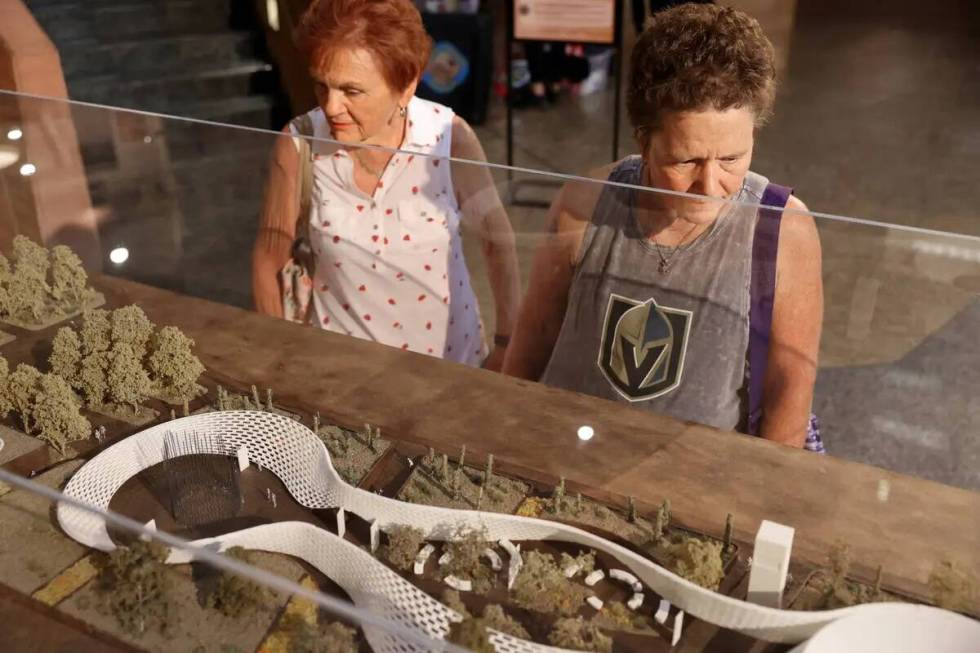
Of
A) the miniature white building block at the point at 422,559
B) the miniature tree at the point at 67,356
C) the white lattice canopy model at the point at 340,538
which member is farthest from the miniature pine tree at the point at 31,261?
the miniature white building block at the point at 422,559

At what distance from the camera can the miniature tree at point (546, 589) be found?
5.53 ft

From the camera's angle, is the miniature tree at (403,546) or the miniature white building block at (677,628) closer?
the miniature white building block at (677,628)

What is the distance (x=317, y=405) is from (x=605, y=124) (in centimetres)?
628

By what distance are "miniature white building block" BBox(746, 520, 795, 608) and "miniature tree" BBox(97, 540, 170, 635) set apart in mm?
997

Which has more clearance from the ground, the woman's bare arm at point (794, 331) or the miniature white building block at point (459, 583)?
the woman's bare arm at point (794, 331)

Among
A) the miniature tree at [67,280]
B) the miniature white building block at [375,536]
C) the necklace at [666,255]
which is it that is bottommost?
the miniature white building block at [375,536]

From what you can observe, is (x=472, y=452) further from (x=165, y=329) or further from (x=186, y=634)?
(x=165, y=329)

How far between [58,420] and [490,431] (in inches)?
37.8

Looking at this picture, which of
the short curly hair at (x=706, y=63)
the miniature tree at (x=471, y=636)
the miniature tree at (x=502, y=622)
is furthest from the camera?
the short curly hair at (x=706, y=63)

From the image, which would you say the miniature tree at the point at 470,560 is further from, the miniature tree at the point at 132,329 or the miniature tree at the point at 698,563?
the miniature tree at the point at 132,329

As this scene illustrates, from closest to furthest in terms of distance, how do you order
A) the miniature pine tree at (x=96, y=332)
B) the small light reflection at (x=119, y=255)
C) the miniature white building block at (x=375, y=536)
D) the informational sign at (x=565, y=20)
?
the miniature white building block at (x=375, y=536), the miniature pine tree at (x=96, y=332), the small light reflection at (x=119, y=255), the informational sign at (x=565, y=20)

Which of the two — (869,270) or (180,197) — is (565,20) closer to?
(180,197)

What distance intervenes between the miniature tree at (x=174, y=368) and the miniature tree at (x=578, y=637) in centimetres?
113

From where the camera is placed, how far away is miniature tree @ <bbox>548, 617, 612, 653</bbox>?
1593 mm
